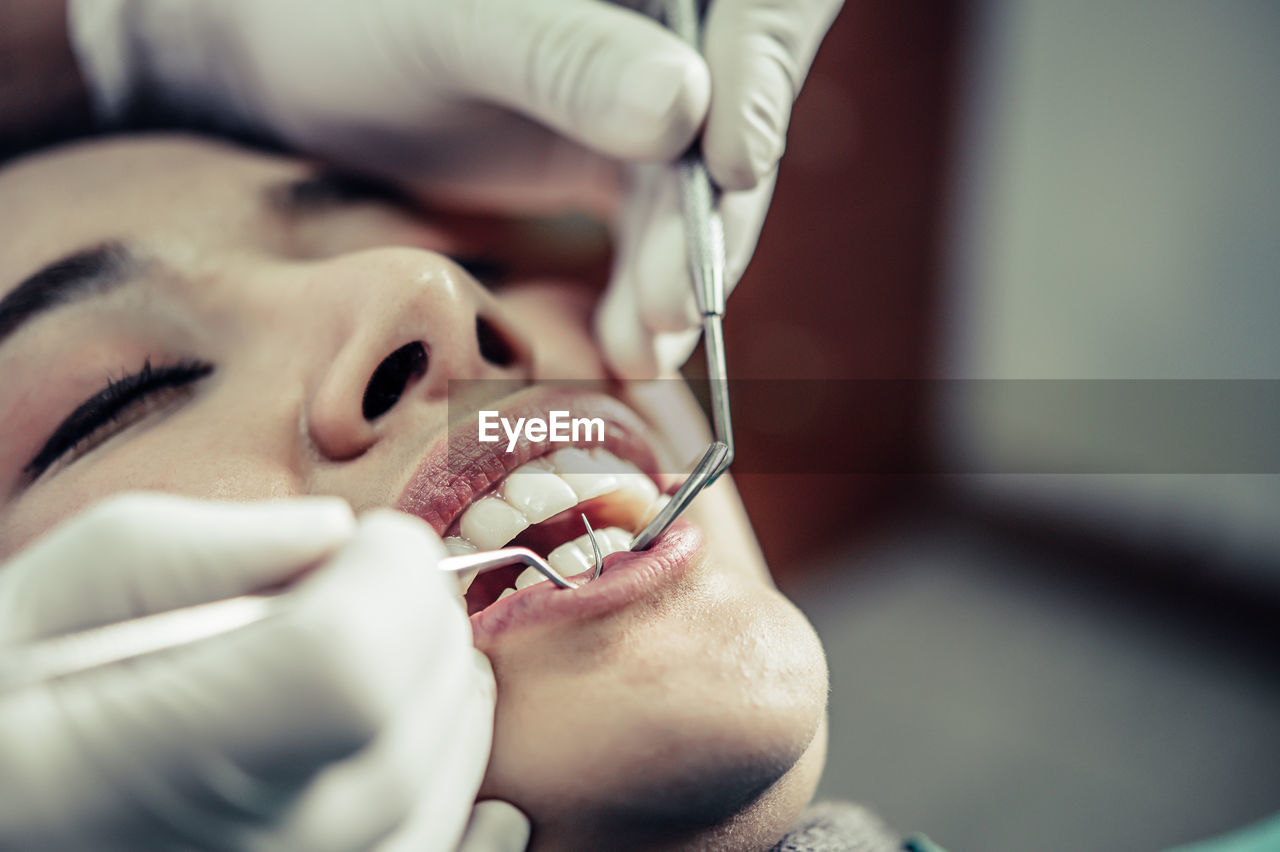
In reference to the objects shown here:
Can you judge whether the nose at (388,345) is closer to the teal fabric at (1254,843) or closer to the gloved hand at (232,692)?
the gloved hand at (232,692)

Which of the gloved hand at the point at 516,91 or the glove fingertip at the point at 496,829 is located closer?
the glove fingertip at the point at 496,829

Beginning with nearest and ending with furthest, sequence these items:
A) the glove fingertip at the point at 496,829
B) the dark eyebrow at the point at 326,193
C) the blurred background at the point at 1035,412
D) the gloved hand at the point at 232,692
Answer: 1. the gloved hand at the point at 232,692
2. the glove fingertip at the point at 496,829
3. the dark eyebrow at the point at 326,193
4. the blurred background at the point at 1035,412

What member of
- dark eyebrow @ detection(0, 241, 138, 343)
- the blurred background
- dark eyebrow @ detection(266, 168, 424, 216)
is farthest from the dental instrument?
the blurred background

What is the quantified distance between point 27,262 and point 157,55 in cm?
48

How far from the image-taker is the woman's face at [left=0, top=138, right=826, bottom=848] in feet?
1.66

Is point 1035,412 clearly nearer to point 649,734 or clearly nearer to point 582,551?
point 582,551

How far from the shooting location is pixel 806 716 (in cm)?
54

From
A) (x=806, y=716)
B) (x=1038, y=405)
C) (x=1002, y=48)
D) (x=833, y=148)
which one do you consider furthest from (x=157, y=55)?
(x=1038, y=405)

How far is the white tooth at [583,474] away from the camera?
680 millimetres

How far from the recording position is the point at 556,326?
90 centimetres

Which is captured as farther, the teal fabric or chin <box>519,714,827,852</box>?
the teal fabric

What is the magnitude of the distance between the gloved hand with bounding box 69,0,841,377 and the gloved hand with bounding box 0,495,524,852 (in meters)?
0.53

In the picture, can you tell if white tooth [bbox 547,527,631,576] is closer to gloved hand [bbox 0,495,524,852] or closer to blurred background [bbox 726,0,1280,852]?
gloved hand [bbox 0,495,524,852]

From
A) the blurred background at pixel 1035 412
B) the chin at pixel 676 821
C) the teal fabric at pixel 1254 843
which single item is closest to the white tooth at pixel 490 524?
the chin at pixel 676 821
